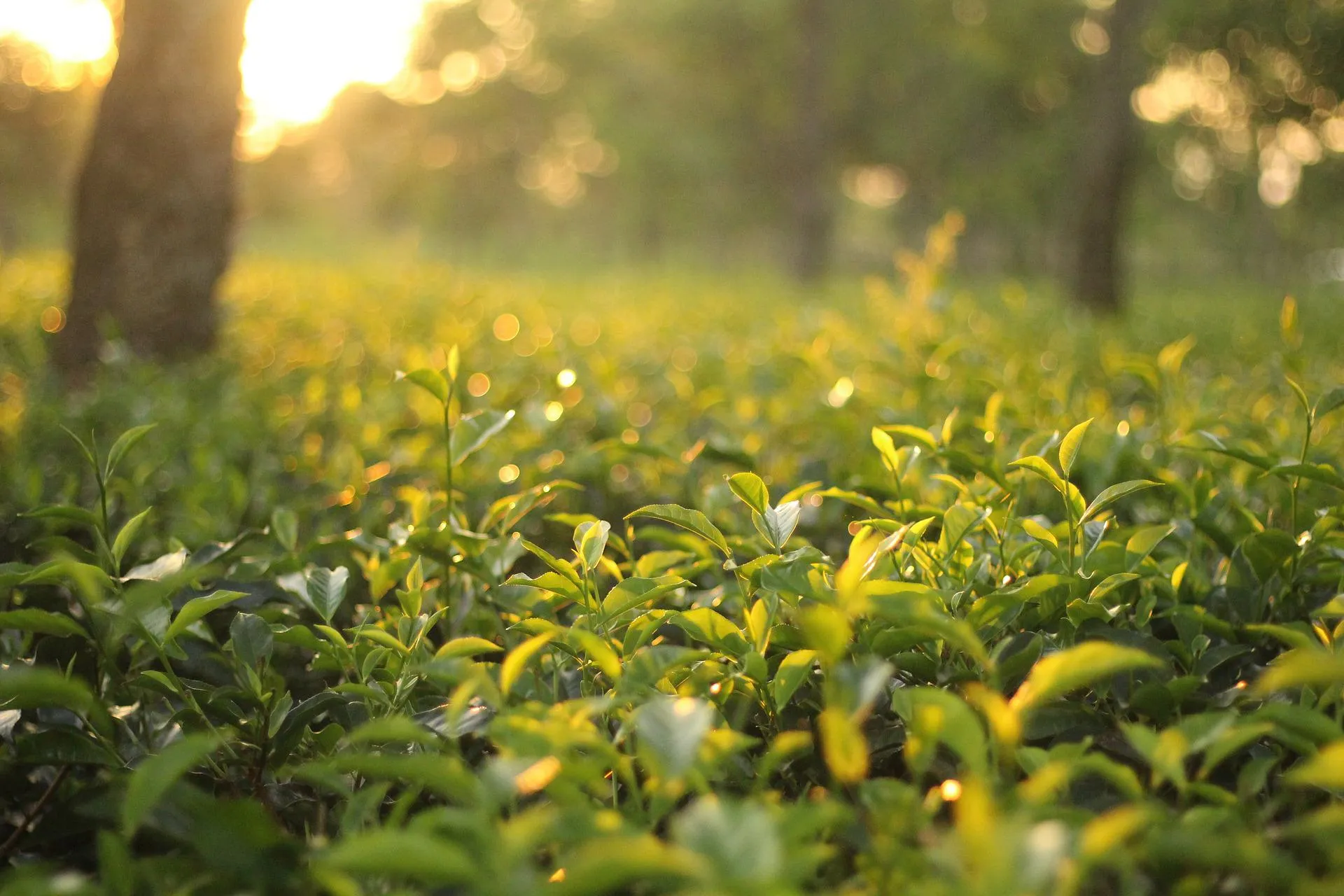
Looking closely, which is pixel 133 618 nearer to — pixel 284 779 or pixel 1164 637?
pixel 284 779

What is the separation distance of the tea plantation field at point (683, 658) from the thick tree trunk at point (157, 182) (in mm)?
2418

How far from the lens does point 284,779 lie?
1.30 meters

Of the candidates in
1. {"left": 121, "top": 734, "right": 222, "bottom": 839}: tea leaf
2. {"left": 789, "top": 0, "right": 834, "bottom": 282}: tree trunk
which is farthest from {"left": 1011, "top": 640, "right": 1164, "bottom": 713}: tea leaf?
{"left": 789, "top": 0, "right": 834, "bottom": 282}: tree trunk

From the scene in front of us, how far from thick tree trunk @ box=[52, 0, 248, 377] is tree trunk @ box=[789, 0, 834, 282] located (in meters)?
13.1

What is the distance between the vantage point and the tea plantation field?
2.78ft

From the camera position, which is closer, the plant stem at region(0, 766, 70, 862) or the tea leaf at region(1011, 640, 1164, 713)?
the tea leaf at region(1011, 640, 1164, 713)

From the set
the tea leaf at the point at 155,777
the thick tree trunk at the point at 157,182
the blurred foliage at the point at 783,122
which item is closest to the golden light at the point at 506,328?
the thick tree trunk at the point at 157,182

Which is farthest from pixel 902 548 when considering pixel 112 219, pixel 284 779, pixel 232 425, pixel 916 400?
pixel 112 219

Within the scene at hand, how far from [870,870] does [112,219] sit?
5.40m

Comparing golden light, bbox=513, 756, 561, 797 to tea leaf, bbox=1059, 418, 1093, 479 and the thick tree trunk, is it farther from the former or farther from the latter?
the thick tree trunk

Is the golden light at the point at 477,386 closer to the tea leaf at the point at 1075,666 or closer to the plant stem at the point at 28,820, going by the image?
the plant stem at the point at 28,820

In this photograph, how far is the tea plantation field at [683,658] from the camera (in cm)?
85

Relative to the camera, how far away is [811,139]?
17.6 metres

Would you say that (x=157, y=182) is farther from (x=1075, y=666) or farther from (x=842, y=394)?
(x=1075, y=666)
